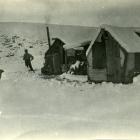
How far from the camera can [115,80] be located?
73.4 inches

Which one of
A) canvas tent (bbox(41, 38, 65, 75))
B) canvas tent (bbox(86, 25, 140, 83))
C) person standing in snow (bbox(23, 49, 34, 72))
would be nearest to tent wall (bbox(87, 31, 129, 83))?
canvas tent (bbox(86, 25, 140, 83))

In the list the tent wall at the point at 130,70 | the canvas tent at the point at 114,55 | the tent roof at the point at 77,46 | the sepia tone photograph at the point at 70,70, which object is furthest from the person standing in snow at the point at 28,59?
the tent wall at the point at 130,70

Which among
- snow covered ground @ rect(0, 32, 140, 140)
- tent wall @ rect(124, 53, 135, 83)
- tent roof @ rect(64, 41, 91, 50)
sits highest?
tent roof @ rect(64, 41, 91, 50)

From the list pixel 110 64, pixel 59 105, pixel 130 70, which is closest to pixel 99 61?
pixel 110 64

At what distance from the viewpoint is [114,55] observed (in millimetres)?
1873

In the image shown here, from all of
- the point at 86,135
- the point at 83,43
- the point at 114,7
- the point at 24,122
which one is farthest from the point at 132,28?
the point at 24,122

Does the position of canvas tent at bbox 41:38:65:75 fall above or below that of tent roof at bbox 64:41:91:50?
below

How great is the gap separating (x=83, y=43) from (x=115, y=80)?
240 millimetres

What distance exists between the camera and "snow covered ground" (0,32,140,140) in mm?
1863

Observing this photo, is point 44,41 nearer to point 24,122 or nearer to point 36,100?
point 36,100

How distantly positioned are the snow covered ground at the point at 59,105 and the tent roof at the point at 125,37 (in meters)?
0.16

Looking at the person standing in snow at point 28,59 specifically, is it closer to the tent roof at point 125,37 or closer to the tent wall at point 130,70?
the tent roof at point 125,37

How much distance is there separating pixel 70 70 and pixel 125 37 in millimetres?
314

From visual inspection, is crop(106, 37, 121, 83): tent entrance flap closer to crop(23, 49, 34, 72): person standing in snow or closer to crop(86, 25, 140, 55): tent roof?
crop(86, 25, 140, 55): tent roof
